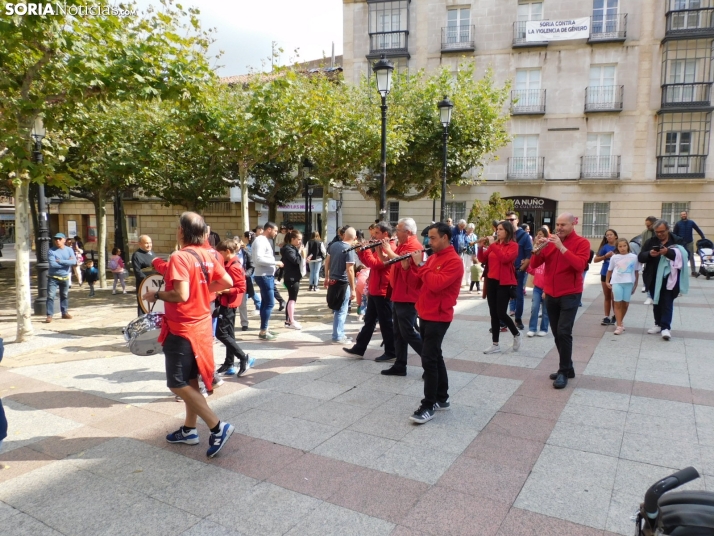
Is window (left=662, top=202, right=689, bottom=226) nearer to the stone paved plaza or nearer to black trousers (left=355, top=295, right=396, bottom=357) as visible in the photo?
Answer: the stone paved plaza

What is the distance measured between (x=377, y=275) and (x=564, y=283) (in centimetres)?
215

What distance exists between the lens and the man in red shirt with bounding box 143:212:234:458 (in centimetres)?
375

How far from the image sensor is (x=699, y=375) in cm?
596

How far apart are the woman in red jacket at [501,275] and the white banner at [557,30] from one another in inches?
864

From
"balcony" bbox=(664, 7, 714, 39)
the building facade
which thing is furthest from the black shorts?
"balcony" bbox=(664, 7, 714, 39)

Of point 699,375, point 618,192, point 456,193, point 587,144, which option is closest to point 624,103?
point 587,144

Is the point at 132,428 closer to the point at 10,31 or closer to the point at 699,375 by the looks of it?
the point at 10,31

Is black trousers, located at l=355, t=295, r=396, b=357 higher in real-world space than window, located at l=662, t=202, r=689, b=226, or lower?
lower

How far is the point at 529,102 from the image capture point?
84.3 ft

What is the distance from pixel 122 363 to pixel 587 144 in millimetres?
24425

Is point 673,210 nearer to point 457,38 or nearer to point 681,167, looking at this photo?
point 681,167

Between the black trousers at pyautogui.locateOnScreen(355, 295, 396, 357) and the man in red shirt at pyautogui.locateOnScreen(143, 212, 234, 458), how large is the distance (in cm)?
285

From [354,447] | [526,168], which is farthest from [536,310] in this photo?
[526,168]

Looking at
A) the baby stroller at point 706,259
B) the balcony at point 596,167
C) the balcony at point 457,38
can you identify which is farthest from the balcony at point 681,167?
the balcony at point 457,38
